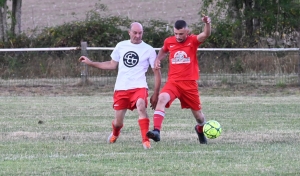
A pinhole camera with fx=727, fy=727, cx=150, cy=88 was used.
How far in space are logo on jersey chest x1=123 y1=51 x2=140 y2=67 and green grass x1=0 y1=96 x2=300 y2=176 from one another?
102cm

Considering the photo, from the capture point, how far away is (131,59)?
9.21 meters

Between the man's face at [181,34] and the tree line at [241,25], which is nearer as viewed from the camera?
the man's face at [181,34]

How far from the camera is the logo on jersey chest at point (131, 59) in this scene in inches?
362

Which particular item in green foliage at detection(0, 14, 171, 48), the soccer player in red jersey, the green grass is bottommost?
green foliage at detection(0, 14, 171, 48)

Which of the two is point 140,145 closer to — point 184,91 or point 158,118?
point 158,118

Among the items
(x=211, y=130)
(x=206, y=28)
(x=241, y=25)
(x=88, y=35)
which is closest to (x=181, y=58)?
(x=206, y=28)

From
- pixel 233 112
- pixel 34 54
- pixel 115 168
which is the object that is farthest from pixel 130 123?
pixel 34 54

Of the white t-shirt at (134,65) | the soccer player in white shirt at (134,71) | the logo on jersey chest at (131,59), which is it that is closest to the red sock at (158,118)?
the soccer player in white shirt at (134,71)

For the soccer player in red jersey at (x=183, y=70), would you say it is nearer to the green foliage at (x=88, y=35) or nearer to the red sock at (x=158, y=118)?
the red sock at (x=158, y=118)

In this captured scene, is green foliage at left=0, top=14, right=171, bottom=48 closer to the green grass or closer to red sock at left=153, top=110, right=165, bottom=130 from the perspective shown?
the green grass

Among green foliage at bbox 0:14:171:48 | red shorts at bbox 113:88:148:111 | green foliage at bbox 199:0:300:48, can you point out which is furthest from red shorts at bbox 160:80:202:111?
green foliage at bbox 199:0:300:48

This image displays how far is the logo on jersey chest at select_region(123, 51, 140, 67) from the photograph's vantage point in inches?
362

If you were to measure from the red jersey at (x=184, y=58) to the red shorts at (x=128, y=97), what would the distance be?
49cm

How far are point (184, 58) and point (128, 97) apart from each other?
34.4 inches
